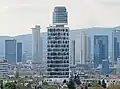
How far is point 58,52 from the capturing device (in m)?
102

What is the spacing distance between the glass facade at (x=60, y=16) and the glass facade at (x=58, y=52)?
4.05 metres

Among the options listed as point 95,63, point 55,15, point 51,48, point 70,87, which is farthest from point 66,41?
point 95,63

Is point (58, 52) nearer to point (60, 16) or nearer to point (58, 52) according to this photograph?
point (58, 52)

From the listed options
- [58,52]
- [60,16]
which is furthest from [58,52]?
[60,16]

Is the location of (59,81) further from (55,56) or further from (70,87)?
(70,87)

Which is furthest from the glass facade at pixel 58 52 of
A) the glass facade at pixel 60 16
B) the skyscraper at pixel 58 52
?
the glass facade at pixel 60 16

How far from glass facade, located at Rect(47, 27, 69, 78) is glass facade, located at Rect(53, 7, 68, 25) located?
4051 mm

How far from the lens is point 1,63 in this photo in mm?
148625

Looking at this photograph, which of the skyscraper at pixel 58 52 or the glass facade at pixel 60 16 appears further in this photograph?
the glass facade at pixel 60 16

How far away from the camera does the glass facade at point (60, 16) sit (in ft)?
356

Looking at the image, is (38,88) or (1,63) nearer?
(38,88)

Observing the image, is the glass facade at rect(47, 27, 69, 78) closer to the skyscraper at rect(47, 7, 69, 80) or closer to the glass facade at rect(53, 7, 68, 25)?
the skyscraper at rect(47, 7, 69, 80)

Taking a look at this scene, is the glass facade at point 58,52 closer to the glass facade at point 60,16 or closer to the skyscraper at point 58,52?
the skyscraper at point 58,52

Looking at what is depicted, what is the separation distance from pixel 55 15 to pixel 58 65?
14.0m
